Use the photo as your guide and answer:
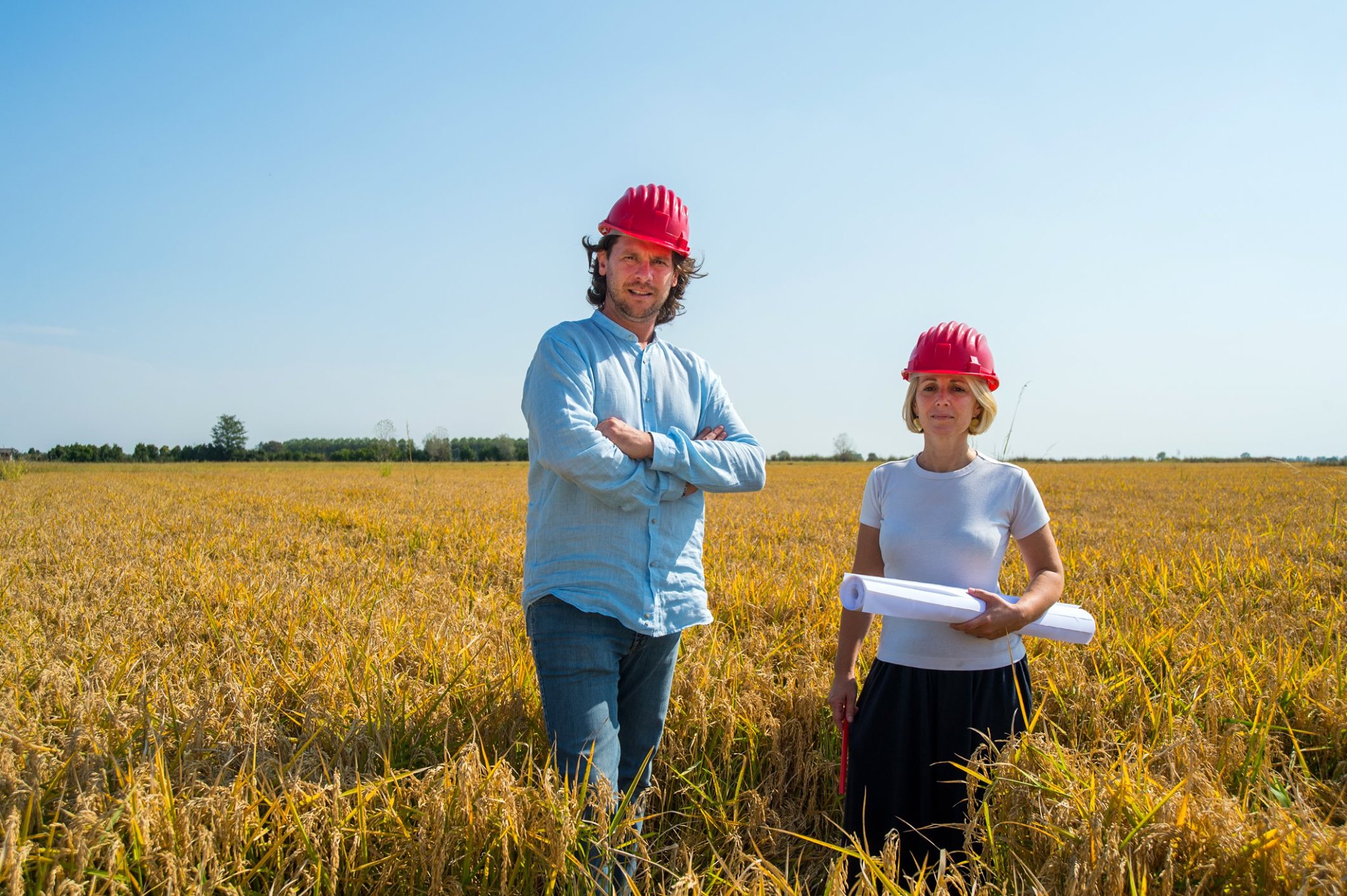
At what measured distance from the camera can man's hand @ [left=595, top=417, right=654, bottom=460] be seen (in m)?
2.19

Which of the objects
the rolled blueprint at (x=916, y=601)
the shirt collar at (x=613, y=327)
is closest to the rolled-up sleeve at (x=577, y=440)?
the shirt collar at (x=613, y=327)

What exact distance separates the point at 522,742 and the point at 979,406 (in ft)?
6.08

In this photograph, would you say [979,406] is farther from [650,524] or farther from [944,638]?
[650,524]

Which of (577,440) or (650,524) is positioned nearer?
(577,440)

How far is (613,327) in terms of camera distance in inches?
93.4

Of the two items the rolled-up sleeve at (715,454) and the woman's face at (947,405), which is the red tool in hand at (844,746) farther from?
the woman's face at (947,405)

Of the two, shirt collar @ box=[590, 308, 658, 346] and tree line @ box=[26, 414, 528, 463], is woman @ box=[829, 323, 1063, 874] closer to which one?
shirt collar @ box=[590, 308, 658, 346]

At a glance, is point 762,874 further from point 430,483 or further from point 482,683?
point 430,483

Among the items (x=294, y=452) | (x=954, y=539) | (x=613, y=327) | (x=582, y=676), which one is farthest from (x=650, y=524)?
(x=294, y=452)

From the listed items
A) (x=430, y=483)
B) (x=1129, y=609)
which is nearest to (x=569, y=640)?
(x=1129, y=609)

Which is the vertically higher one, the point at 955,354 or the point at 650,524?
the point at 955,354

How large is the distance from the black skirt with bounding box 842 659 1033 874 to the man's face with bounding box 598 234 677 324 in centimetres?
130

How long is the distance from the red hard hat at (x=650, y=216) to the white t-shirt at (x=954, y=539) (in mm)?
935

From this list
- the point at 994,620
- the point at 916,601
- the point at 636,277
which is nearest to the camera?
the point at 916,601
